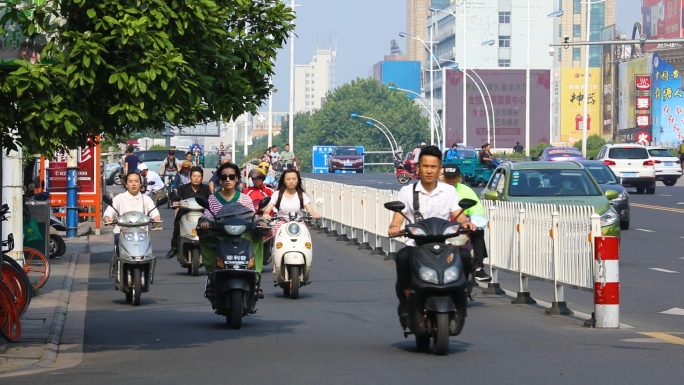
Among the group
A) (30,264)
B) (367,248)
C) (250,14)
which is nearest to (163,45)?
(250,14)

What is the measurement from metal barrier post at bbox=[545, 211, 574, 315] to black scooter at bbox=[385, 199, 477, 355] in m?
4.00

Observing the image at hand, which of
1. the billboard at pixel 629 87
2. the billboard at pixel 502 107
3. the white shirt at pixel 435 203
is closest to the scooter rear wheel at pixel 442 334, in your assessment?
the white shirt at pixel 435 203

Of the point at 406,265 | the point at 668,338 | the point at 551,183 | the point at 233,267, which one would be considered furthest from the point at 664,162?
the point at 406,265

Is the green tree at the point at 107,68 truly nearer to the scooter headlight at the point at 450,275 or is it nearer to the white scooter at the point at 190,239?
the scooter headlight at the point at 450,275

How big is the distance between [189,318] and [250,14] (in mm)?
3767

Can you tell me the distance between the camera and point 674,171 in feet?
188

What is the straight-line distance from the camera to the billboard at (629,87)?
115 m

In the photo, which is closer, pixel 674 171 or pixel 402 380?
pixel 402 380

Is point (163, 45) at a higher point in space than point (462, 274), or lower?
higher

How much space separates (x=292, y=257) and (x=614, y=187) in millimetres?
15748

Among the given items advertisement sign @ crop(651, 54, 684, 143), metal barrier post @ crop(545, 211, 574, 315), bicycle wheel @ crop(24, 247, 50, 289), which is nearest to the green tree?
metal barrier post @ crop(545, 211, 574, 315)

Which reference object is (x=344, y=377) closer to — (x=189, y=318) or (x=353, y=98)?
(x=189, y=318)

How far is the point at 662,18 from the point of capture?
122375 millimetres

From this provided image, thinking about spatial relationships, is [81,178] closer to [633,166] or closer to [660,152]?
[633,166]
